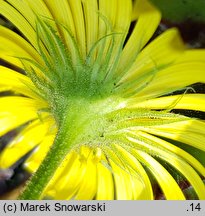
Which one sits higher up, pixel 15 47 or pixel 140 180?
pixel 15 47

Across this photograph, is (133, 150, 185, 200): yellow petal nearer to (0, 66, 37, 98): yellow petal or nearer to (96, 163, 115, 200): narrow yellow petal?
(96, 163, 115, 200): narrow yellow petal

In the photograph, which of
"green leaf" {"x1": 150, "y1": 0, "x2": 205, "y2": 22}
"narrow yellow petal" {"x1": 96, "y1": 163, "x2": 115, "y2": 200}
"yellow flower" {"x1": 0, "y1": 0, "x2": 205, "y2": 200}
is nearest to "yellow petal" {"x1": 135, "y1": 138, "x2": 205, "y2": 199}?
"yellow flower" {"x1": 0, "y1": 0, "x2": 205, "y2": 200}

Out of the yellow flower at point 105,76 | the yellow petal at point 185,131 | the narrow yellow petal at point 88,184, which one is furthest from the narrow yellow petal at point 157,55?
the narrow yellow petal at point 88,184

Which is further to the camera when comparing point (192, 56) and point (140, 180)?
point (140, 180)

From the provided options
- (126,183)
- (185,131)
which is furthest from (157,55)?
(126,183)

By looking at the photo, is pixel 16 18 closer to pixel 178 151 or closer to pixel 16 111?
pixel 16 111
